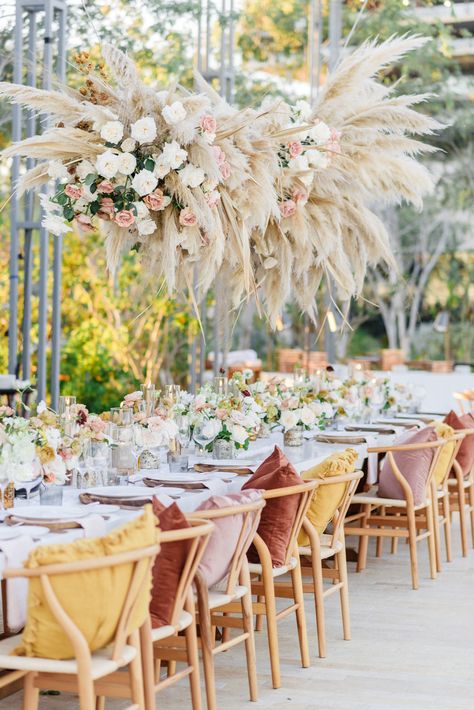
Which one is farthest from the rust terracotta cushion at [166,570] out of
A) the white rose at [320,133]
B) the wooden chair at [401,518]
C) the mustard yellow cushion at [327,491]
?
the white rose at [320,133]

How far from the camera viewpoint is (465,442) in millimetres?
7047

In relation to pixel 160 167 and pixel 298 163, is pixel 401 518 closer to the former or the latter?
pixel 298 163

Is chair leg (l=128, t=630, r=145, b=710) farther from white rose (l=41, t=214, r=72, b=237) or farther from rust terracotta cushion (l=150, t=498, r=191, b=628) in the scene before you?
white rose (l=41, t=214, r=72, b=237)

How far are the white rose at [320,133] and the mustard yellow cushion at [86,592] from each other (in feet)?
9.53

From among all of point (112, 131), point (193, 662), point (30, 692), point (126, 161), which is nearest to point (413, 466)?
point (126, 161)

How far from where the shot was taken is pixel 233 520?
12.1 ft

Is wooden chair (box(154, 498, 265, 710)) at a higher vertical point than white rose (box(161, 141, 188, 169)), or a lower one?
lower

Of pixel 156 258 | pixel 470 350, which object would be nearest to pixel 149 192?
pixel 156 258

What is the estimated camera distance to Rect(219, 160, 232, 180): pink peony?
4.73 metres

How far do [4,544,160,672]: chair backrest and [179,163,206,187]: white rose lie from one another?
2.02 meters

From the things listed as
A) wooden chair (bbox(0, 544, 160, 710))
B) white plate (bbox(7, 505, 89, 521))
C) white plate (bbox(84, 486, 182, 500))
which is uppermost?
white plate (bbox(84, 486, 182, 500))

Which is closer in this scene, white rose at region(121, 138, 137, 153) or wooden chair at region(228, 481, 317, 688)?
wooden chair at region(228, 481, 317, 688)

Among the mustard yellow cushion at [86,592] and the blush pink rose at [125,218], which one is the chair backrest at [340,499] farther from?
the mustard yellow cushion at [86,592]

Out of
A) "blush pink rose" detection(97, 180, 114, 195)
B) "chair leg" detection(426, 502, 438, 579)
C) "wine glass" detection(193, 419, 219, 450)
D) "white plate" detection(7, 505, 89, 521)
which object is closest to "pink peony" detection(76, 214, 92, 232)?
"blush pink rose" detection(97, 180, 114, 195)
